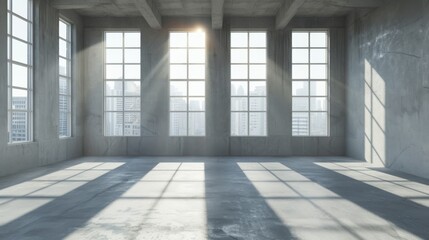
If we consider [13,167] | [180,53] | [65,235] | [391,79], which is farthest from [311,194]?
[180,53]

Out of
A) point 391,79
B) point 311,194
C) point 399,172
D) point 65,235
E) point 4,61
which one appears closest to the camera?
point 65,235

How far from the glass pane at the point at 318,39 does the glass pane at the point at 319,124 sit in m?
4.47

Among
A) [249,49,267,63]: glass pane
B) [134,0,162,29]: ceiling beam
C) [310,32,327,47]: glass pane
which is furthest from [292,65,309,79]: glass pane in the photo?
[134,0,162,29]: ceiling beam

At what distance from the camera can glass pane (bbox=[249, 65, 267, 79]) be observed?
22.2 metres

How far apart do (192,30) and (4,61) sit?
1130 cm

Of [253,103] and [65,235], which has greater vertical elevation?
[253,103]

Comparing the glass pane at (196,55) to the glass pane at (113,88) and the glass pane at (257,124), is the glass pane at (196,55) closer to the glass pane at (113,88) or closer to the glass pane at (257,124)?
the glass pane at (257,124)

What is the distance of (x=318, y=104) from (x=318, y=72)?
2040 mm

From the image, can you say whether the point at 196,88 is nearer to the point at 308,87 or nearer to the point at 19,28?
the point at 308,87

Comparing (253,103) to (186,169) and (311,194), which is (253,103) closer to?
(186,169)

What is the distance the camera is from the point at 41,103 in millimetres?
16891

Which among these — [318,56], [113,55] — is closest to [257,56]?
[318,56]

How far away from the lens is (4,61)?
13.8 metres

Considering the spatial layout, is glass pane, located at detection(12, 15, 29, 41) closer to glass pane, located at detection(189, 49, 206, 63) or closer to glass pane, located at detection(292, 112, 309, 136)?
glass pane, located at detection(189, 49, 206, 63)
